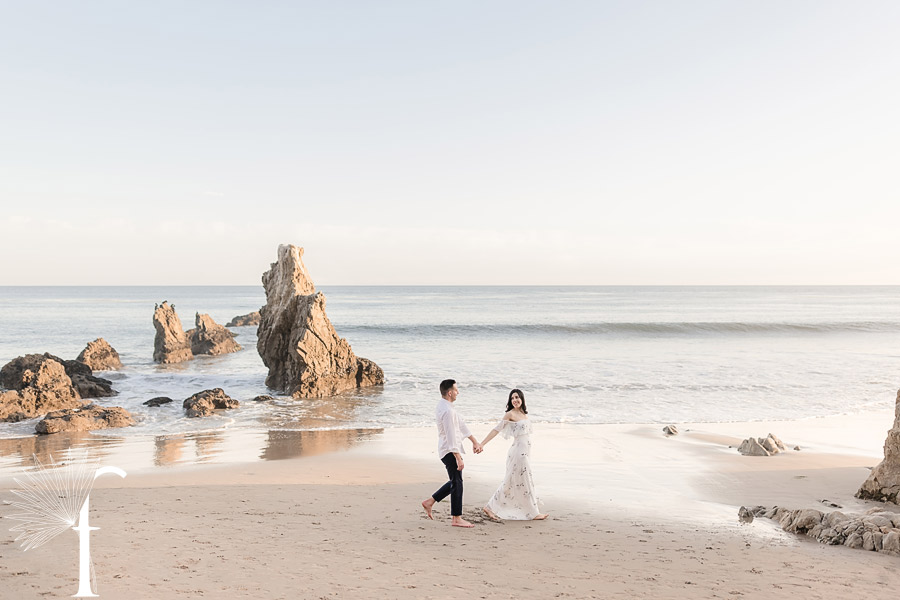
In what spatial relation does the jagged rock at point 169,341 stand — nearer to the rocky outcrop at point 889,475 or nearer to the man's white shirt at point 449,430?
the man's white shirt at point 449,430

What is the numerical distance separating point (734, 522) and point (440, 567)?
170 inches

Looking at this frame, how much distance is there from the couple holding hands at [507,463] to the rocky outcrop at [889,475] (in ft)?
17.2

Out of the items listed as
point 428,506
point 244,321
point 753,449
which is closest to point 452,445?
point 428,506

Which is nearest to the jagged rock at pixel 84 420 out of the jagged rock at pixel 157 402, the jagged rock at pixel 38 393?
the jagged rock at pixel 38 393

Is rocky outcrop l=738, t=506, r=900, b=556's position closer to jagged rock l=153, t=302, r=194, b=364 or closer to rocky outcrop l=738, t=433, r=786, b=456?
rocky outcrop l=738, t=433, r=786, b=456

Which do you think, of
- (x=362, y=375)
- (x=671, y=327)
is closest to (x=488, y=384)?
(x=362, y=375)

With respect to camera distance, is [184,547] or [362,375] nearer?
[184,547]

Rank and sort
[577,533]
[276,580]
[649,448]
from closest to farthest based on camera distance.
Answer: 1. [276,580]
2. [577,533]
3. [649,448]

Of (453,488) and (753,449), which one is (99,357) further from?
(753,449)

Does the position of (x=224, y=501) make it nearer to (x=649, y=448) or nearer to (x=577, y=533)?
(x=577, y=533)

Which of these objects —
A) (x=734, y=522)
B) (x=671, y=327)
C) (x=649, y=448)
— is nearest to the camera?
(x=734, y=522)

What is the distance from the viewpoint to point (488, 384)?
22.4m

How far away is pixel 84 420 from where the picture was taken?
14.8 m

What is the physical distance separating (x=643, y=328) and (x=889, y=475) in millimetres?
42218
